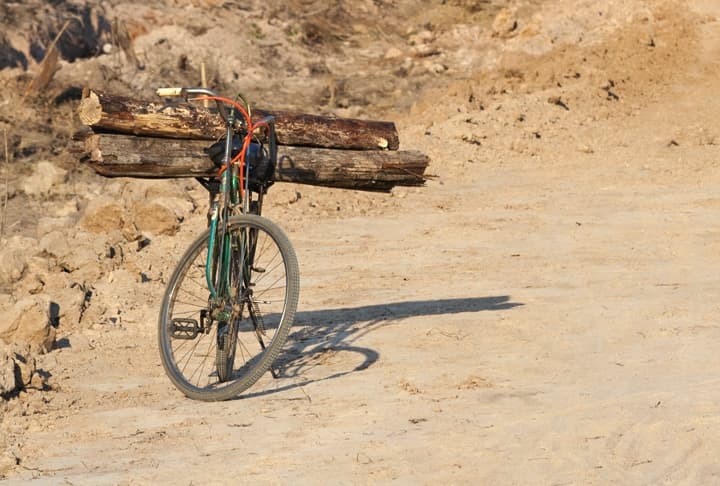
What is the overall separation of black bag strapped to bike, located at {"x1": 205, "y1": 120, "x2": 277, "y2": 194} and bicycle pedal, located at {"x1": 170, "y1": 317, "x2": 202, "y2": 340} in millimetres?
844

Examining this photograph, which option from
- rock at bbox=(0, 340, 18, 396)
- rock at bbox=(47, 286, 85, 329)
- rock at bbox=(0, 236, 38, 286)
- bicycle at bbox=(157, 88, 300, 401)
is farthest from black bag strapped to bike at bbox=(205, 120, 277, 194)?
rock at bbox=(0, 236, 38, 286)

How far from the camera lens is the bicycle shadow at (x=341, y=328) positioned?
6961 mm

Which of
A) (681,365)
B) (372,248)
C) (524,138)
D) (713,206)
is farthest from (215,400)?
(524,138)

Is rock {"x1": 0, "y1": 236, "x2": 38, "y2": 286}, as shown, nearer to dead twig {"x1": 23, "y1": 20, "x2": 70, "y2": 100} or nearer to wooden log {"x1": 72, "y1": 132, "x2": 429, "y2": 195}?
wooden log {"x1": 72, "y1": 132, "x2": 429, "y2": 195}

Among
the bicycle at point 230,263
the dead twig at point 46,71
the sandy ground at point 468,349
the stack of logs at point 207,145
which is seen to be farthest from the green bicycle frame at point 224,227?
the dead twig at point 46,71

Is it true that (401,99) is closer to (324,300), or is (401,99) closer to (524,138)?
(524,138)

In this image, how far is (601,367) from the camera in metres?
6.84

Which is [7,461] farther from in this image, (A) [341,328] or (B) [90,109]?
(A) [341,328]

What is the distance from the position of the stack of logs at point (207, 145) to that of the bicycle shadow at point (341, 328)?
3.05 ft

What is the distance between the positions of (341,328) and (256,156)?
1.61 m

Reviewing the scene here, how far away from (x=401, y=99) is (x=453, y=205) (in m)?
6.10

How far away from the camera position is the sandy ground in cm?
536

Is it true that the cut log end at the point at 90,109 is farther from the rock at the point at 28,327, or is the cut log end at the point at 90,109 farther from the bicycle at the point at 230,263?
the rock at the point at 28,327

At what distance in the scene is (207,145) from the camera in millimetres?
7141
